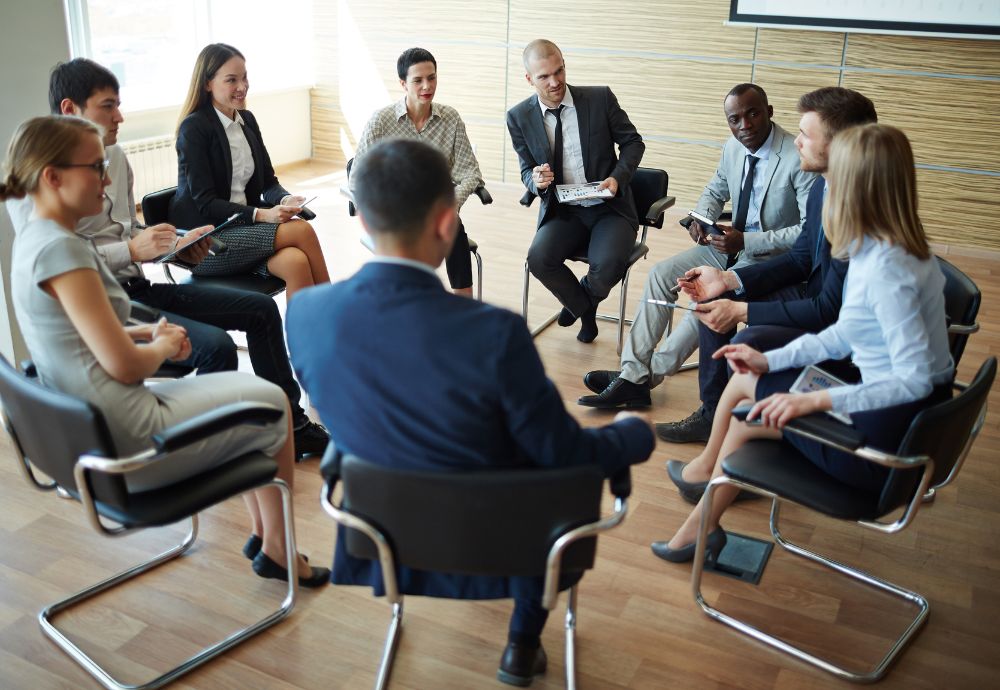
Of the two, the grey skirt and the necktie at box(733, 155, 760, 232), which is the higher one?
the necktie at box(733, 155, 760, 232)

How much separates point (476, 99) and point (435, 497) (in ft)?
20.8

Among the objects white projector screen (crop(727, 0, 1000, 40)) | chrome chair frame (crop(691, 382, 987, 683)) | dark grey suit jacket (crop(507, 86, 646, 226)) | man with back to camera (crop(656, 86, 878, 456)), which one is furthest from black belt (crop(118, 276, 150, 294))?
white projector screen (crop(727, 0, 1000, 40))

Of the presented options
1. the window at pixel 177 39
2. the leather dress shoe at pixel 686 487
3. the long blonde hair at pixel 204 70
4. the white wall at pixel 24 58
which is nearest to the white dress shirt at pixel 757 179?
the leather dress shoe at pixel 686 487

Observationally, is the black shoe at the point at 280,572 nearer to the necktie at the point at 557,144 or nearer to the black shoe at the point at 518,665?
the black shoe at the point at 518,665

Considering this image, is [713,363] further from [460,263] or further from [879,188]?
[460,263]

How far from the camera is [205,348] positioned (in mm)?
3021

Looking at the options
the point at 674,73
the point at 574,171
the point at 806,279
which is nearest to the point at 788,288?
the point at 806,279

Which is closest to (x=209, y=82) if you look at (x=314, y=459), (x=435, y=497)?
(x=314, y=459)

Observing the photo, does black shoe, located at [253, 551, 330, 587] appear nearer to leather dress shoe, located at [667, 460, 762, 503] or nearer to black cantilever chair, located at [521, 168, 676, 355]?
leather dress shoe, located at [667, 460, 762, 503]

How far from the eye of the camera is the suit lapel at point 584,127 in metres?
4.36

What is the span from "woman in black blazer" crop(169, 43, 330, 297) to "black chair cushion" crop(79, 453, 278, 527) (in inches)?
58.3

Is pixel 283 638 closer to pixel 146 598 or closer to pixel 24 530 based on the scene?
pixel 146 598

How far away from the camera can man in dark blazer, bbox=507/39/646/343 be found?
4.19 metres

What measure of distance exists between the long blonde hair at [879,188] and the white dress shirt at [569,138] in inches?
81.1
